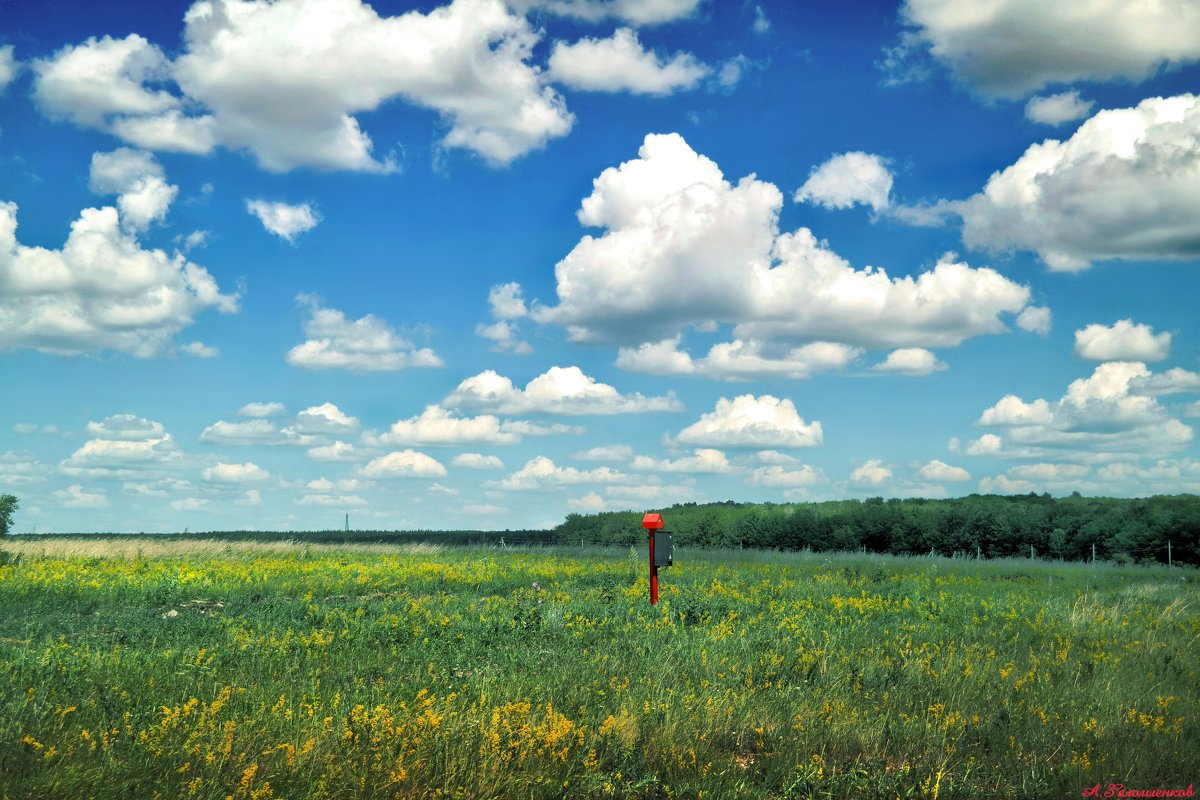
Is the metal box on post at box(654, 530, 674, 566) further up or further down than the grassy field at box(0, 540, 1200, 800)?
further up

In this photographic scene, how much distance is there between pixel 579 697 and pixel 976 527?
73434 millimetres

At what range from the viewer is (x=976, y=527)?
74.2 meters

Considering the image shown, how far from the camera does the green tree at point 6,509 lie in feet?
196

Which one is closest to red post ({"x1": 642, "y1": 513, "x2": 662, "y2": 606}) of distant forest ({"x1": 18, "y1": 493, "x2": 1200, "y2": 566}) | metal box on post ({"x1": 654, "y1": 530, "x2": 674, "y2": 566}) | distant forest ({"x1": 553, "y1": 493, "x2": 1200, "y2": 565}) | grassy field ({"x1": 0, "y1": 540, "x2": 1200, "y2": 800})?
metal box on post ({"x1": 654, "y1": 530, "x2": 674, "y2": 566})

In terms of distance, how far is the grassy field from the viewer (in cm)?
685

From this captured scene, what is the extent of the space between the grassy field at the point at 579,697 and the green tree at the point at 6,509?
50.2 metres

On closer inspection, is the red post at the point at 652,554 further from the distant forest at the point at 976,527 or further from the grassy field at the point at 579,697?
the distant forest at the point at 976,527

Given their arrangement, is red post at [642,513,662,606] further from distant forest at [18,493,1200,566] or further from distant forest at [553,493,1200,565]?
distant forest at [553,493,1200,565]

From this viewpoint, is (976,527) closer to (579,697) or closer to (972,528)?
(972,528)

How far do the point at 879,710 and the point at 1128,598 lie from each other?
17220mm

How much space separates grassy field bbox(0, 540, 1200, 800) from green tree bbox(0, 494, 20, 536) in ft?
165

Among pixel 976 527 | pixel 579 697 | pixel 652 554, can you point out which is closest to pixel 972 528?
pixel 976 527

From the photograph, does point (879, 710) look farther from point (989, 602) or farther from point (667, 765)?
point (989, 602)

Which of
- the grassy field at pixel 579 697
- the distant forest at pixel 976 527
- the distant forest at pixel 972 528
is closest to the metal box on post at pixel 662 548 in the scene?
the grassy field at pixel 579 697
